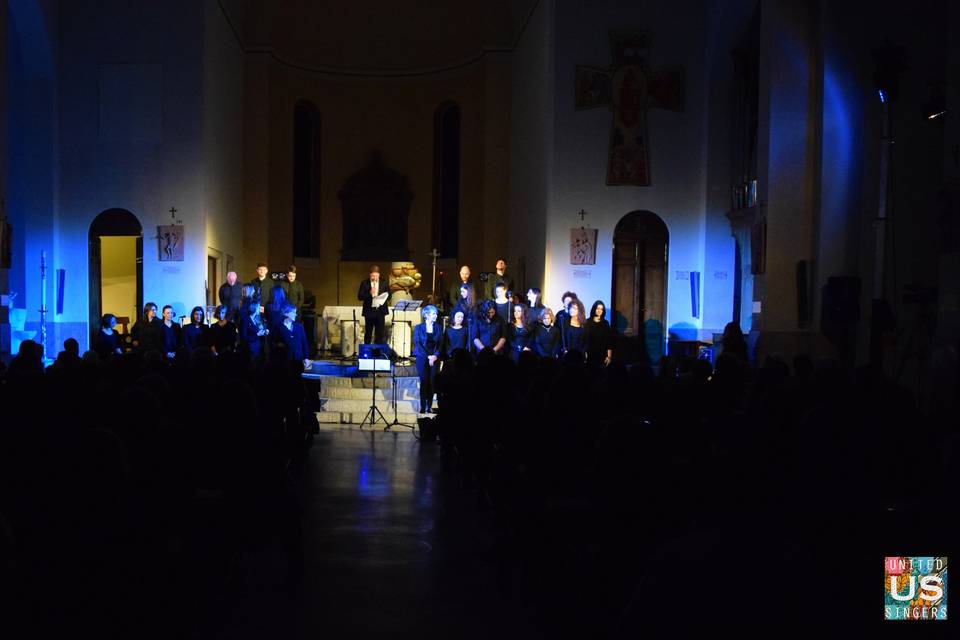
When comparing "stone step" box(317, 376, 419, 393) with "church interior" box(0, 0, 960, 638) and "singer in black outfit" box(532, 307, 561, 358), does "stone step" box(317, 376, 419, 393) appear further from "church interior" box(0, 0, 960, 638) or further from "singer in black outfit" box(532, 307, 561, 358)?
"singer in black outfit" box(532, 307, 561, 358)

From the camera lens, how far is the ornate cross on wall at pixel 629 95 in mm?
18516

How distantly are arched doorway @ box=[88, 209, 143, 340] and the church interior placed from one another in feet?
0.28

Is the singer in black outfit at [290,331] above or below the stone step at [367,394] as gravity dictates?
above

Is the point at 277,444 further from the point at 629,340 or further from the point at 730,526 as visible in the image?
the point at 629,340

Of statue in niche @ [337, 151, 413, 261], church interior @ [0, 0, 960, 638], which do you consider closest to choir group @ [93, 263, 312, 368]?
church interior @ [0, 0, 960, 638]

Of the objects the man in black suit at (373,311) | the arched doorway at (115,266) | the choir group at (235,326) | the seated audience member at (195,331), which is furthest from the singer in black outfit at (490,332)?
the arched doorway at (115,266)

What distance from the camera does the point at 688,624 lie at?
1973 mm

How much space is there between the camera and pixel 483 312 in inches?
601

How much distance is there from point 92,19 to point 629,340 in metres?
12.6

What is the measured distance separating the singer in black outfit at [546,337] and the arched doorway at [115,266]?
8.59 meters

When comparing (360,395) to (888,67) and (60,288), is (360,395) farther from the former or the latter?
(888,67)

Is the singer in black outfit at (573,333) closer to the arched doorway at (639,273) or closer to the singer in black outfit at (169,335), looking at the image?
the arched doorway at (639,273)

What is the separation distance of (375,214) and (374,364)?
1309 cm

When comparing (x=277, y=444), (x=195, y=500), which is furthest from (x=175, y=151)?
(x=195, y=500)
